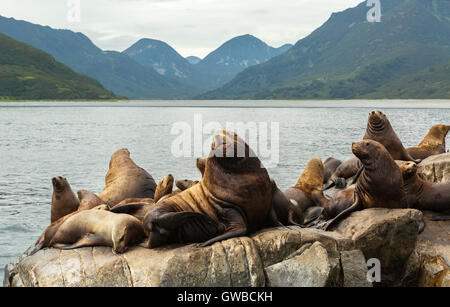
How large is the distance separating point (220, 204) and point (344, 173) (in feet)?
22.0

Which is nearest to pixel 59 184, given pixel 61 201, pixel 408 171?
pixel 61 201

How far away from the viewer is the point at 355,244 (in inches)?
253

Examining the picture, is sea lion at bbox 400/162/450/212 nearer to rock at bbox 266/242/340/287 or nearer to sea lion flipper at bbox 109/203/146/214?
rock at bbox 266/242/340/287

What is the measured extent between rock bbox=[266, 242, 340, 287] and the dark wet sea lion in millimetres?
6348

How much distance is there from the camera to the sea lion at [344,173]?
1184cm

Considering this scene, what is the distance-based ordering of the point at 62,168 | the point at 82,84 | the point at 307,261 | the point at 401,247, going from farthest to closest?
the point at 82,84 → the point at 62,168 → the point at 401,247 → the point at 307,261

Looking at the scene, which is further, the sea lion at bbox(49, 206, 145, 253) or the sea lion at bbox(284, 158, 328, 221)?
the sea lion at bbox(284, 158, 328, 221)

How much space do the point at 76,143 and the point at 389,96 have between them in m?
154

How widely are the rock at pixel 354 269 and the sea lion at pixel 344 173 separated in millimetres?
5651

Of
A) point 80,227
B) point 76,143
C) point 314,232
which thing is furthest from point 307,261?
point 76,143

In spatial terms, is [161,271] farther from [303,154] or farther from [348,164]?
[303,154]

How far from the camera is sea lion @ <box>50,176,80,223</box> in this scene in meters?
8.58

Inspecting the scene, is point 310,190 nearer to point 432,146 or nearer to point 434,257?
point 434,257

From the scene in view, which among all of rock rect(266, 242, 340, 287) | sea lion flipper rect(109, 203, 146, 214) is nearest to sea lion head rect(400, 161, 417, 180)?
rock rect(266, 242, 340, 287)
